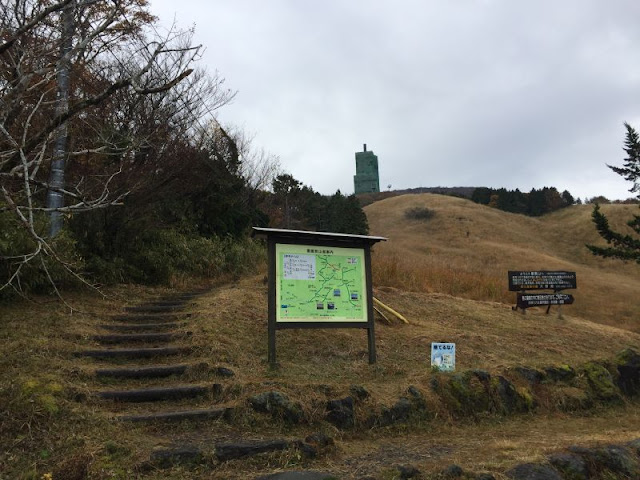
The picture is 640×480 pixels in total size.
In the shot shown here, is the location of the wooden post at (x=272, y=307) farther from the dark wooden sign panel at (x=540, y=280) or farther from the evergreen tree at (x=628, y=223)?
the evergreen tree at (x=628, y=223)

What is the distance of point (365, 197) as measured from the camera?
10056cm

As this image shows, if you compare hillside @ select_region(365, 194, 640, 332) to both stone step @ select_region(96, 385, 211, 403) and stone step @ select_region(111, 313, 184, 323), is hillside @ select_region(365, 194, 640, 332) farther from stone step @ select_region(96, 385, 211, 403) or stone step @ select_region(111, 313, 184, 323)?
stone step @ select_region(96, 385, 211, 403)

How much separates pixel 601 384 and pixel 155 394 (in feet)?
19.6

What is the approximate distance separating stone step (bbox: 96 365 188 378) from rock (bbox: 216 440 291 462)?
1.84 m

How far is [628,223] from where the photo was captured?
27.7 meters

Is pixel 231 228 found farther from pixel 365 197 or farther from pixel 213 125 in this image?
pixel 365 197

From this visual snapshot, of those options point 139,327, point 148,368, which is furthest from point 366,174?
point 148,368

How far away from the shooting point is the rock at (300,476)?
132 inches

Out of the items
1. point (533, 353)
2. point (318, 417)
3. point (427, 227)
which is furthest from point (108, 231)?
point (427, 227)

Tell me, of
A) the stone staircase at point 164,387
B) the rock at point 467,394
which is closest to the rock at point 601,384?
the rock at point 467,394

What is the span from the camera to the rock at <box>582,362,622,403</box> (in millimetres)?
6602

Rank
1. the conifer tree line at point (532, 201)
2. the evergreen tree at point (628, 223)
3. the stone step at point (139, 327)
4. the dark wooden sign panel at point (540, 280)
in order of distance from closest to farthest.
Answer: the stone step at point (139, 327)
the dark wooden sign panel at point (540, 280)
the evergreen tree at point (628, 223)
the conifer tree line at point (532, 201)

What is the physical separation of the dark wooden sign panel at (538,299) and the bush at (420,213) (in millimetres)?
49367

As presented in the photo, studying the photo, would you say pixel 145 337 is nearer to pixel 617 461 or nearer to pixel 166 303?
pixel 166 303
